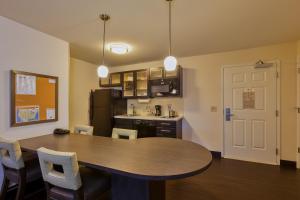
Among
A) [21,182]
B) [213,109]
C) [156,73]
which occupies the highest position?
[156,73]

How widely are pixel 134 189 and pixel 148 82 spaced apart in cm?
300

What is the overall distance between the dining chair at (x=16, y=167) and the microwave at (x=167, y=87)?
9.19 feet

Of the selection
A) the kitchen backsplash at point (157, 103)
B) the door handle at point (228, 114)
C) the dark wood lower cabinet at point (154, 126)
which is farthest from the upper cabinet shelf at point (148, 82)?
the door handle at point (228, 114)

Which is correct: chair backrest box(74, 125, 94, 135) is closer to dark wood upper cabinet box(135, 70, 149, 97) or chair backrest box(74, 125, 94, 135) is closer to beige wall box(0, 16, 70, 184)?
beige wall box(0, 16, 70, 184)

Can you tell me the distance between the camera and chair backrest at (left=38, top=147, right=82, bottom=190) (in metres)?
1.30

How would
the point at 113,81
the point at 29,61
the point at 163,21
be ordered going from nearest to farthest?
the point at 163,21 → the point at 29,61 → the point at 113,81

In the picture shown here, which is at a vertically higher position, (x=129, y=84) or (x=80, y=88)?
(x=129, y=84)

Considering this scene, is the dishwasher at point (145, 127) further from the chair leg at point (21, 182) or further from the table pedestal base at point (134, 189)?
the chair leg at point (21, 182)

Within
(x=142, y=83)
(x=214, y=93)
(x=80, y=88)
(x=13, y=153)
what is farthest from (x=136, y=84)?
(x=13, y=153)

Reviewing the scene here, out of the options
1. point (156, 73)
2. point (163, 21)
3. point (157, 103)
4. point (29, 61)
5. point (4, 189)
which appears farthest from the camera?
point (157, 103)

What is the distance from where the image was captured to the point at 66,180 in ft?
4.40

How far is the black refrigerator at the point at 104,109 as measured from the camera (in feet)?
14.2

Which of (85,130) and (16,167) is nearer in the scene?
(16,167)

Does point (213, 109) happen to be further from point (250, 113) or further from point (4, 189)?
point (4, 189)
